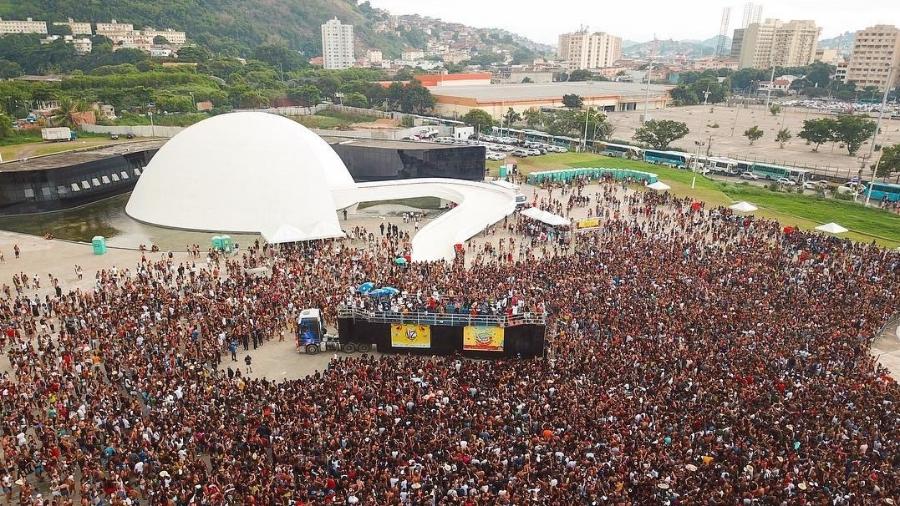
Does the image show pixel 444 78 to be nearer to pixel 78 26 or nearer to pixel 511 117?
pixel 511 117

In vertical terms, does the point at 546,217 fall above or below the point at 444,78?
below

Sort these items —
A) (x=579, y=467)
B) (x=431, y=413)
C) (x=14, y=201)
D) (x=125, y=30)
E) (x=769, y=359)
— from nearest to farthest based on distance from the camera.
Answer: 1. (x=579, y=467)
2. (x=431, y=413)
3. (x=769, y=359)
4. (x=14, y=201)
5. (x=125, y=30)

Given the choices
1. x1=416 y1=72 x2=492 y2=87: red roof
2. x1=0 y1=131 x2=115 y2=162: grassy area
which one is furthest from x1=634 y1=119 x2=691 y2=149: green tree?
x1=416 y1=72 x2=492 y2=87: red roof

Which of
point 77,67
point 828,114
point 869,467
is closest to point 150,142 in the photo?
point 869,467

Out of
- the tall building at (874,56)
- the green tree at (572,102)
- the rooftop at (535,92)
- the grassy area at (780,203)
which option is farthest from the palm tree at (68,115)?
the tall building at (874,56)

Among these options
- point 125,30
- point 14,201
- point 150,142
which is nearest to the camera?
point 14,201

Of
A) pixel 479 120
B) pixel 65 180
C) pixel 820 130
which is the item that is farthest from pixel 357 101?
pixel 820 130

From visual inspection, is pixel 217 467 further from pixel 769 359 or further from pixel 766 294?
pixel 766 294
